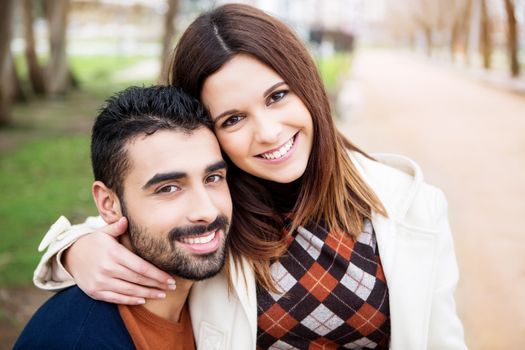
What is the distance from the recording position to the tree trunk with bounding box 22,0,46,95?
13.2m

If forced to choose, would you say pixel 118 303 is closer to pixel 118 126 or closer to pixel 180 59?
pixel 118 126

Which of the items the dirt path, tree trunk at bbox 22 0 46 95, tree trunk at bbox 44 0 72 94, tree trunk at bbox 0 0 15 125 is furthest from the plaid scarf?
tree trunk at bbox 22 0 46 95

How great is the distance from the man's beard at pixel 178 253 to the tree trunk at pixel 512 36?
1507 centimetres

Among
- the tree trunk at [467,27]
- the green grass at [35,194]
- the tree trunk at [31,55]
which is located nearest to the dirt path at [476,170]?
the green grass at [35,194]

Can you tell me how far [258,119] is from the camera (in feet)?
5.83

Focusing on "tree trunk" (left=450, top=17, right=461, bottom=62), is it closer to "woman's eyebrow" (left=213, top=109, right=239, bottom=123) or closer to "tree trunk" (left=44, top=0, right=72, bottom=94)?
"tree trunk" (left=44, top=0, right=72, bottom=94)

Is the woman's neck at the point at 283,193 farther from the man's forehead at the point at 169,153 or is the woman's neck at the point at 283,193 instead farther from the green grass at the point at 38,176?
the green grass at the point at 38,176

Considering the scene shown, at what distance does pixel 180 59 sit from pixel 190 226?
1.95 feet

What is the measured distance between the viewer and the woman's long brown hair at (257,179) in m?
1.78

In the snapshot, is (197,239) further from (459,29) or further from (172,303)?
(459,29)

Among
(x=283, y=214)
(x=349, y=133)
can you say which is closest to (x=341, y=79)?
(x=349, y=133)

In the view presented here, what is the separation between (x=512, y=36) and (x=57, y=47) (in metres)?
11.8

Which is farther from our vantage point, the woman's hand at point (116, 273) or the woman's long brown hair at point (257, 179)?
the woman's long brown hair at point (257, 179)

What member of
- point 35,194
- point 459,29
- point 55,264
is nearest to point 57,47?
point 35,194
